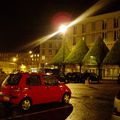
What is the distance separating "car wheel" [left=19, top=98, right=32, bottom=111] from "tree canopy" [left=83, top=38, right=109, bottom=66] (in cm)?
4545

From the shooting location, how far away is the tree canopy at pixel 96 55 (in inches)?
2349

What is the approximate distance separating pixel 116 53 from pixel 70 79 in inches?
485

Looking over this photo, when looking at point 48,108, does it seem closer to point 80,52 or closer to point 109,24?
point 80,52

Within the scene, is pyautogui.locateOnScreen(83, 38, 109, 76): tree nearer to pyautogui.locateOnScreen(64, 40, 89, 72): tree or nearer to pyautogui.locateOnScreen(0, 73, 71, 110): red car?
pyautogui.locateOnScreen(64, 40, 89, 72): tree

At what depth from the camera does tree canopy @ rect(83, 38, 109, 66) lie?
59656 millimetres

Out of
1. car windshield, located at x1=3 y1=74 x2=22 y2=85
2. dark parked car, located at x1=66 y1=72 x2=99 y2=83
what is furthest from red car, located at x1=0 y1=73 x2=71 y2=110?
dark parked car, located at x1=66 y1=72 x2=99 y2=83

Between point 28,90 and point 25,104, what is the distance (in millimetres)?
599

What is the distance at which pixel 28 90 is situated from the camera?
Result: 48.1 feet

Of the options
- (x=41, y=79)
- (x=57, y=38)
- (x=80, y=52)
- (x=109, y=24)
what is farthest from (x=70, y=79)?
(x=57, y=38)

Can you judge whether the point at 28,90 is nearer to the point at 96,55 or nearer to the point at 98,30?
the point at 96,55

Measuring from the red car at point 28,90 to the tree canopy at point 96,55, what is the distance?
4367 cm

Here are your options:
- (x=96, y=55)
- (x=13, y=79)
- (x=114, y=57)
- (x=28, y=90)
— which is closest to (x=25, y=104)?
(x=28, y=90)

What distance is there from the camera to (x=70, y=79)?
46.7 m

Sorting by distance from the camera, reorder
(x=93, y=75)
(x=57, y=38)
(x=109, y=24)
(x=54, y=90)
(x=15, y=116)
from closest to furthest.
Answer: (x=15, y=116), (x=54, y=90), (x=93, y=75), (x=109, y=24), (x=57, y=38)
